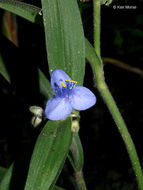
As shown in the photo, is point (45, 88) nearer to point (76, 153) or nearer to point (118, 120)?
point (76, 153)

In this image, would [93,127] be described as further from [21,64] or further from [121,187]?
[21,64]

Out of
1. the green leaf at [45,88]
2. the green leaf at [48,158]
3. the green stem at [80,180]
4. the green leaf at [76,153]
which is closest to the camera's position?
the green leaf at [48,158]

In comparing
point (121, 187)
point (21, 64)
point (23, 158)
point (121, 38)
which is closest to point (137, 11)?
point (121, 38)

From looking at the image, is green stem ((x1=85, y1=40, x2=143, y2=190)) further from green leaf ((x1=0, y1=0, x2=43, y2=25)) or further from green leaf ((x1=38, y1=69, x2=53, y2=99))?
green leaf ((x1=38, y1=69, x2=53, y2=99))

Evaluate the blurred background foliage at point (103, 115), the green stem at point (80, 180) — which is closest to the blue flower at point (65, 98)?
the green stem at point (80, 180)

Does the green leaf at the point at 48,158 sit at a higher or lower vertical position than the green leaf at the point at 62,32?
lower

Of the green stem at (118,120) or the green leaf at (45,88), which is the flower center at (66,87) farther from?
the green leaf at (45,88)

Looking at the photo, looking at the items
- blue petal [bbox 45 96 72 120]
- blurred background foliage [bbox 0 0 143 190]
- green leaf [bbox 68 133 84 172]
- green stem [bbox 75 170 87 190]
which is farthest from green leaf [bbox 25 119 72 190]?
blurred background foliage [bbox 0 0 143 190]
